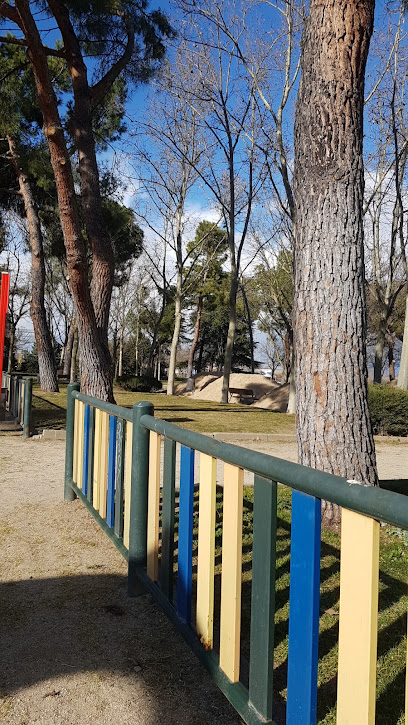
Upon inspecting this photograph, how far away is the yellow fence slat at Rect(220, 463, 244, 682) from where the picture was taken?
195cm

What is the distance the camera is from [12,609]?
311cm

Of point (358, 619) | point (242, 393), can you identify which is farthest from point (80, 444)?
point (242, 393)

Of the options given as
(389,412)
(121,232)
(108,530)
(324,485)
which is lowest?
(108,530)

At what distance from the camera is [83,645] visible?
2.71 meters

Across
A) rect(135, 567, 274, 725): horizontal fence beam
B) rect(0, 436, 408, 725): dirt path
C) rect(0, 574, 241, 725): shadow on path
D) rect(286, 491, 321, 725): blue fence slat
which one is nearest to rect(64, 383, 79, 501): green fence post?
rect(0, 436, 408, 725): dirt path

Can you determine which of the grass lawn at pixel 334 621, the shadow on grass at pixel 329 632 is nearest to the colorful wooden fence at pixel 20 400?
the grass lawn at pixel 334 621

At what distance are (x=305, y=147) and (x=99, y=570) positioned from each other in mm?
3721

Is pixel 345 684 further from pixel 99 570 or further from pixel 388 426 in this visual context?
pixel 388 426

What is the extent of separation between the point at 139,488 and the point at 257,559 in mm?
1501

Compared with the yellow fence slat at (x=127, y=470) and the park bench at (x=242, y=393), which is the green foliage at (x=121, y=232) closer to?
the park bench at (x=242, y=393)

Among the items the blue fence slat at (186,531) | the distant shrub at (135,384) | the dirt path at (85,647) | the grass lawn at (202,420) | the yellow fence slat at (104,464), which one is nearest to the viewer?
the dirt path at (85,647)

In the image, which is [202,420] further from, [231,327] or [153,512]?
[153,512]

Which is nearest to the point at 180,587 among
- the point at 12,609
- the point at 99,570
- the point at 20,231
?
the point at 12,609

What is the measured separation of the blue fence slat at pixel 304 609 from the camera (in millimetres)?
1462
